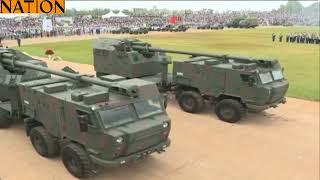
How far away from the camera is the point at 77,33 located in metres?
55.1

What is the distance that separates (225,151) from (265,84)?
330 cm

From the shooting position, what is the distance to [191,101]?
1463 centimetres

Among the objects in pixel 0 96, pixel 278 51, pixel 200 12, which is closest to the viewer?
pixel 0 96

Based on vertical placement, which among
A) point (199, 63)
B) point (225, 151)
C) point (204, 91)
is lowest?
point (225, 151)

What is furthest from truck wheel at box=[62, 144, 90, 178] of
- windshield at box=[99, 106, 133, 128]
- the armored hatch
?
the armored hatch

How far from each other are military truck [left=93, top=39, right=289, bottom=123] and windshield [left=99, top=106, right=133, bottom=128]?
214 inches

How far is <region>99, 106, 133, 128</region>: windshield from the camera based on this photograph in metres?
8.45

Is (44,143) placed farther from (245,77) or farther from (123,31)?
(123,31)

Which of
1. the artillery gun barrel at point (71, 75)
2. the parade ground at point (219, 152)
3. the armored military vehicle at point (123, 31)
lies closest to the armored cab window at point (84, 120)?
the artillery gun barrel at point (71, 75)

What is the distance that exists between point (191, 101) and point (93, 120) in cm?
674

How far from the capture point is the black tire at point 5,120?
12.0 metres

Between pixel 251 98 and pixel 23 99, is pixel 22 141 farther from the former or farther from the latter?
pixel 251 98

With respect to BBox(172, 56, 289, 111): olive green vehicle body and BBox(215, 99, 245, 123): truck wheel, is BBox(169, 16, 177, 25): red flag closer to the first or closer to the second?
BBox(172, 56, 289, 111): olive green vehicle body

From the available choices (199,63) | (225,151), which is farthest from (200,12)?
(225,151)
